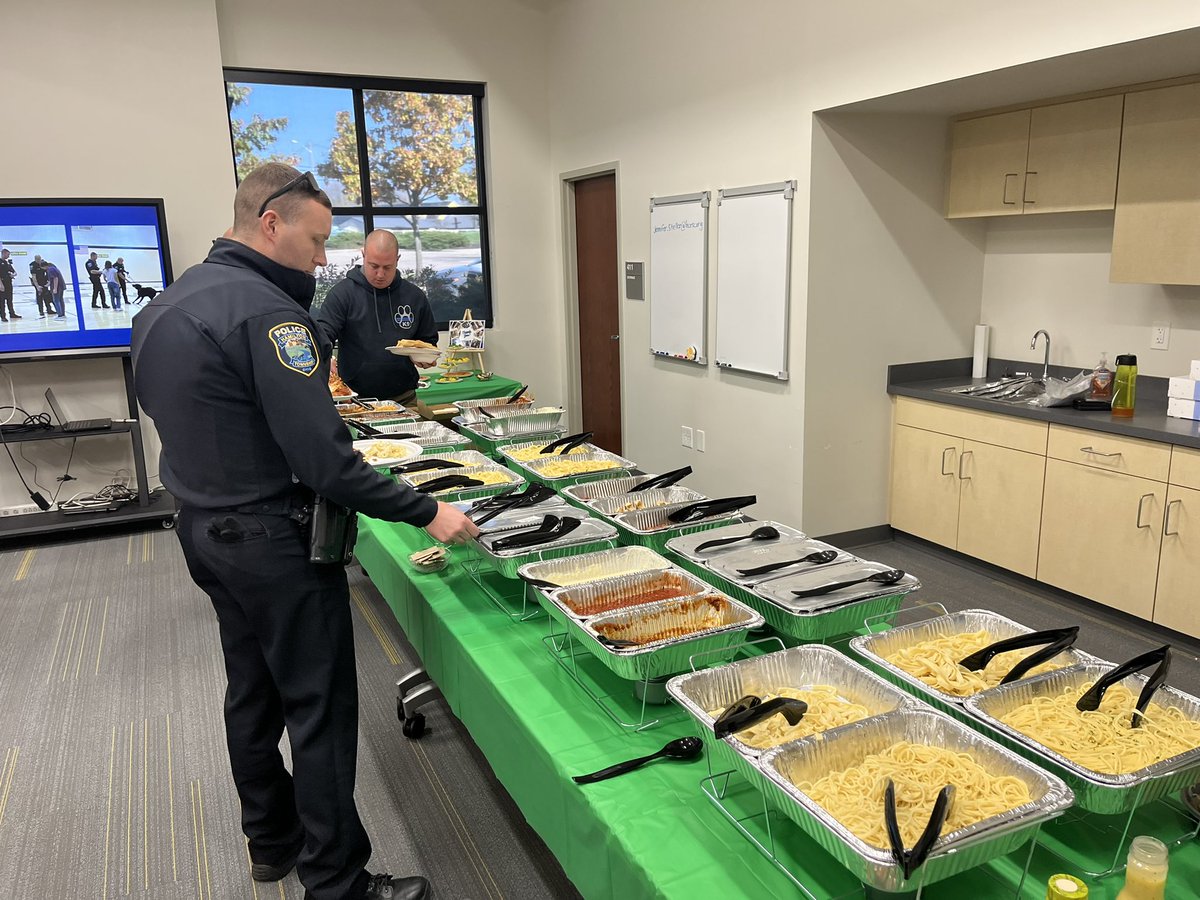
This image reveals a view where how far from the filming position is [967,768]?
3.52ft

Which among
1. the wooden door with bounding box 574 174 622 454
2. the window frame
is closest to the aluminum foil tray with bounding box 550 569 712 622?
the wooden door with bounding box 574 174 622 454

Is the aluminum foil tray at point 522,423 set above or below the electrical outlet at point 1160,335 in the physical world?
below

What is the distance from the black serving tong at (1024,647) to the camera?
1.27 metres

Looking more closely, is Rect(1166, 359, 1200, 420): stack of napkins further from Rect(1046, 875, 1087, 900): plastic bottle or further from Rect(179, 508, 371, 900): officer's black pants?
Rect(179, 508, 371, 900): officer's black pants

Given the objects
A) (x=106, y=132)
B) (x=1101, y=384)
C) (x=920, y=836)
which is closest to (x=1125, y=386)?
(x=1101, y=384)

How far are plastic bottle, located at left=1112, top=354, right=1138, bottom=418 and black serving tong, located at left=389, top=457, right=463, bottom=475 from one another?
2669mm

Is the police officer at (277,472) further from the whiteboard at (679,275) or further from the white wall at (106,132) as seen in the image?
the white wall at (106,132)

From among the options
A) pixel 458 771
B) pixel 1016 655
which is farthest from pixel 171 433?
pixel 1016 655

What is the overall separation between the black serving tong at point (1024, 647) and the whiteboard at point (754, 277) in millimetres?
2804

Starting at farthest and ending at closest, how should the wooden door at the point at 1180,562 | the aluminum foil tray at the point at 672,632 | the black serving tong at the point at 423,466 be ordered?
the wooden door at the point at 1180,562
the black serving tong at the point at 423,466
the aluminum foil tray at the point at 672,632

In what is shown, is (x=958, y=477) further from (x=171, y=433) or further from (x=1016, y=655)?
(x=171, y=433)

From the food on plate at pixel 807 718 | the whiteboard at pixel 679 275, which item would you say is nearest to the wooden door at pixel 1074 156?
the whiteboard at pixel 679 275

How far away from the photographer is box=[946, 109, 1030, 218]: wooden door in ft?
12.3

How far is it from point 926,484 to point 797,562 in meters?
2.72
